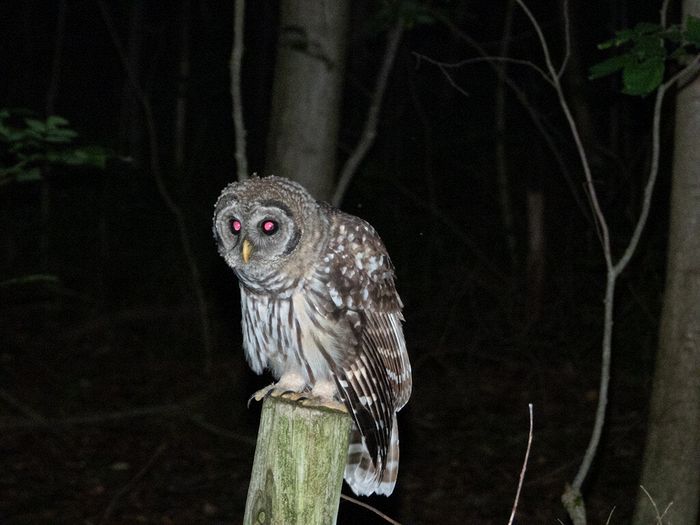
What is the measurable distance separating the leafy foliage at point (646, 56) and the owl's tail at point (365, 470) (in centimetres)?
176

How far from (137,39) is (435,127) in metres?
4.77

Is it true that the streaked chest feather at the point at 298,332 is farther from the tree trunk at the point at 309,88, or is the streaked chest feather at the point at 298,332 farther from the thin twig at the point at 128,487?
the thin twig at the point at 128,487

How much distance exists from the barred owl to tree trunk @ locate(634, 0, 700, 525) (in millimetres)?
1392

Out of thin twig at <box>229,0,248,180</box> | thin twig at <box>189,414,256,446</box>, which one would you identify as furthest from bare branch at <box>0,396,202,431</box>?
thin twig at <box>229,0,248,180</box>

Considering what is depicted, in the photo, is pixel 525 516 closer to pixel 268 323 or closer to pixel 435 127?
pixel 268 323

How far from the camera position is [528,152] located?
42.2 feet

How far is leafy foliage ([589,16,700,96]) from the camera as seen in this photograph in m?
3.35

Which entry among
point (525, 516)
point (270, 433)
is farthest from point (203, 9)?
point (270, 433)

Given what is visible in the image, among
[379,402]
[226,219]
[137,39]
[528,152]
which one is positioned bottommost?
[379,402]

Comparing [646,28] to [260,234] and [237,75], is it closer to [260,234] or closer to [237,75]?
[260,234]

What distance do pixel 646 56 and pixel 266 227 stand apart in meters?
1.67

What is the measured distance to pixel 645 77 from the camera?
11.0 feet

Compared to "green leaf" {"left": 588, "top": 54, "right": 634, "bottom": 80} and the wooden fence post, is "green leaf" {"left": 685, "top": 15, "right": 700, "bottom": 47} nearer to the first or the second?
"green leaf" {"left": 588, "top": 54, "right": 634, "bottom": 80}

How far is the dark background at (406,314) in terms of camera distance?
6.80m
